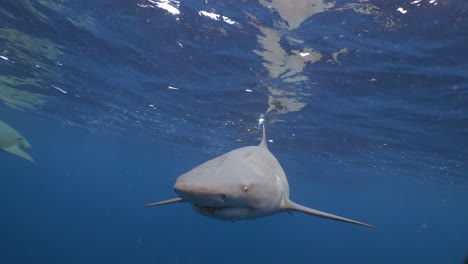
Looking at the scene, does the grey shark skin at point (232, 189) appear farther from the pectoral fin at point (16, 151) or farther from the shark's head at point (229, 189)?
the pectoral fin at point (16, 151)

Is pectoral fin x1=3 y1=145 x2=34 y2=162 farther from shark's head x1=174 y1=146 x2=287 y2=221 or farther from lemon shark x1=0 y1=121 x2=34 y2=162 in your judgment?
shark's head x1=174 y1=146 x2=287 y2=221

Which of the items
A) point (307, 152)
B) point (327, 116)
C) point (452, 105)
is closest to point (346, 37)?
point (452, 105)

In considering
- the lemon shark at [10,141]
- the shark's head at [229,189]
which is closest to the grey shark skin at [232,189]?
the shark's head at [229,189]

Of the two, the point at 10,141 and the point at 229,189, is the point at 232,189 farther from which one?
the point at 10,141

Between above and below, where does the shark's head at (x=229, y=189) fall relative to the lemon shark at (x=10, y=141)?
above

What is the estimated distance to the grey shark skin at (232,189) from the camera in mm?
3342

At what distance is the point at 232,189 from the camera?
138 inches

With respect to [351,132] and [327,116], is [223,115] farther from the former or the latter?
[351,132]

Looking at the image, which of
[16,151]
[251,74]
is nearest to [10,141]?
[16,151]

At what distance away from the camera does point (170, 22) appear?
11.1 metres

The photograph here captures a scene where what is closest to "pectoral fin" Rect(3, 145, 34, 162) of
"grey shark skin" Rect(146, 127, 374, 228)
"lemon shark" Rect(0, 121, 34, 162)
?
"lemon shark" Rect(0, 121, 34, 162)

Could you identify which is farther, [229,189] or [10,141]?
[10,141]

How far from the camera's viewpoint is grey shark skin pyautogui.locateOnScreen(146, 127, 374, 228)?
334cm

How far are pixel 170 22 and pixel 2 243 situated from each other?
51.9 m
